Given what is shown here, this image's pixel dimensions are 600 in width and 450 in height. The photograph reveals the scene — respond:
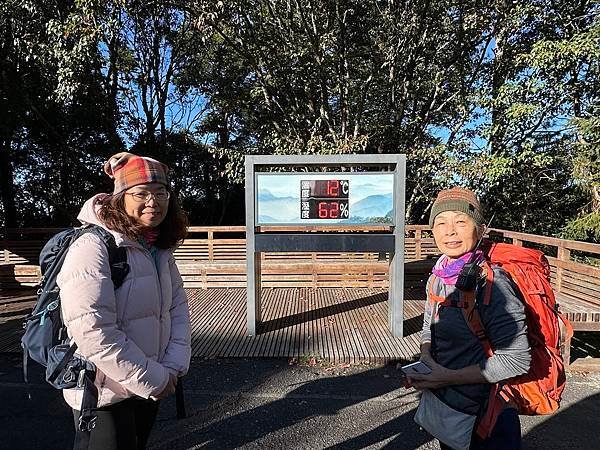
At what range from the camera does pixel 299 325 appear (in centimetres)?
531

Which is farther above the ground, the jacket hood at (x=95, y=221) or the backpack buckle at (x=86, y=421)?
the jacket hood at (x=95, y=221)

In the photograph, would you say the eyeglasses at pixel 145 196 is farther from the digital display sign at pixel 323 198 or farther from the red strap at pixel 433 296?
the digital display sign at pixel 323 198

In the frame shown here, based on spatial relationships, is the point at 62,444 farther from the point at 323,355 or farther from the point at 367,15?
the point at 367,15

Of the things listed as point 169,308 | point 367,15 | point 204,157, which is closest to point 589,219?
point 367,15

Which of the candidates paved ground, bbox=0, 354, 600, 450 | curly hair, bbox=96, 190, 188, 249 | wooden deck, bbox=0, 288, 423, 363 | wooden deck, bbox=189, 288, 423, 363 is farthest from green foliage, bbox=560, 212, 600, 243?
curly hair, bbox=96, 190, 188, 249

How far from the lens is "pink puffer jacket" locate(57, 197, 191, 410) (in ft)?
4.28

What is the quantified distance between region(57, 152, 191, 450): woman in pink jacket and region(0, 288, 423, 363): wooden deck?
9.41 feet

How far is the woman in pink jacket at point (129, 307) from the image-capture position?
132 cm

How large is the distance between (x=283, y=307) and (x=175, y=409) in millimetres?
3068

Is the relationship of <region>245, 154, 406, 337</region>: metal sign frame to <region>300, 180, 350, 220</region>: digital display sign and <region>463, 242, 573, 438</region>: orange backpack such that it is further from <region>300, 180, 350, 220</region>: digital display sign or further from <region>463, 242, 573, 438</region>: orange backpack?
<region>463, 242, 573, 438</region>: orange backpack

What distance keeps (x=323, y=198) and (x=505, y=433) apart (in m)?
3.83

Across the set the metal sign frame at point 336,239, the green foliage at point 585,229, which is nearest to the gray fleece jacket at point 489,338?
the metal sign frame at point 336,239

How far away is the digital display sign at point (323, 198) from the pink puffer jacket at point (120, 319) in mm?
3459

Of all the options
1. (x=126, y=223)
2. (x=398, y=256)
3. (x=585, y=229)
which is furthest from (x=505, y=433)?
(x=585, y=229)
